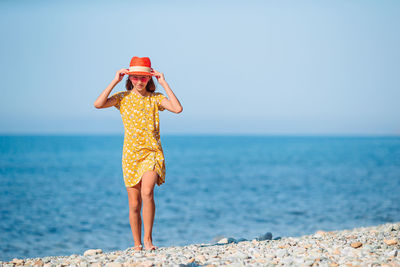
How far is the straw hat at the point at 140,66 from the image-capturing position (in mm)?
5789

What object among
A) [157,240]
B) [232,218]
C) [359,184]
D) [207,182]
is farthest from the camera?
[207,182]

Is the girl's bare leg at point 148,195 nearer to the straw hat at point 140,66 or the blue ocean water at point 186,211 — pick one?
the straw hat at point 140,66

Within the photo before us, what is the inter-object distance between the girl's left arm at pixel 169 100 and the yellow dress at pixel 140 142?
110mm

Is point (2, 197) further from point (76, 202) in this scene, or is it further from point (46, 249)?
point (46, 249)

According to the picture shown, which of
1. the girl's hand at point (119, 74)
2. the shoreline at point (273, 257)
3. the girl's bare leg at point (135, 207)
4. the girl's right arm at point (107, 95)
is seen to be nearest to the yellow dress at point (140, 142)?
the girl's bare leg at point (135, 207)

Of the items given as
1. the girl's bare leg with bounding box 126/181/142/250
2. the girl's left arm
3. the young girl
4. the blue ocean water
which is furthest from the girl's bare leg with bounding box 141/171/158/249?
the blue ocean water

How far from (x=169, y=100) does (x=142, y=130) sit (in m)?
0.52

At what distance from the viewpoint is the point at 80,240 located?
12094mm

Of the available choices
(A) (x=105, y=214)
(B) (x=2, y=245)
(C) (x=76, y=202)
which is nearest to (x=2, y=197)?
(C) (x=76, y=202)

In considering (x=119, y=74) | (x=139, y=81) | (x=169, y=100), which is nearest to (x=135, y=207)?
(x=169, y=100)

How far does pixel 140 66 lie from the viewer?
582cm

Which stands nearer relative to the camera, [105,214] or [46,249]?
[46,249]

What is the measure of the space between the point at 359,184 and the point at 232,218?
14.0 metres

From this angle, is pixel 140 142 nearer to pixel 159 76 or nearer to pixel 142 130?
pixel 142 130
